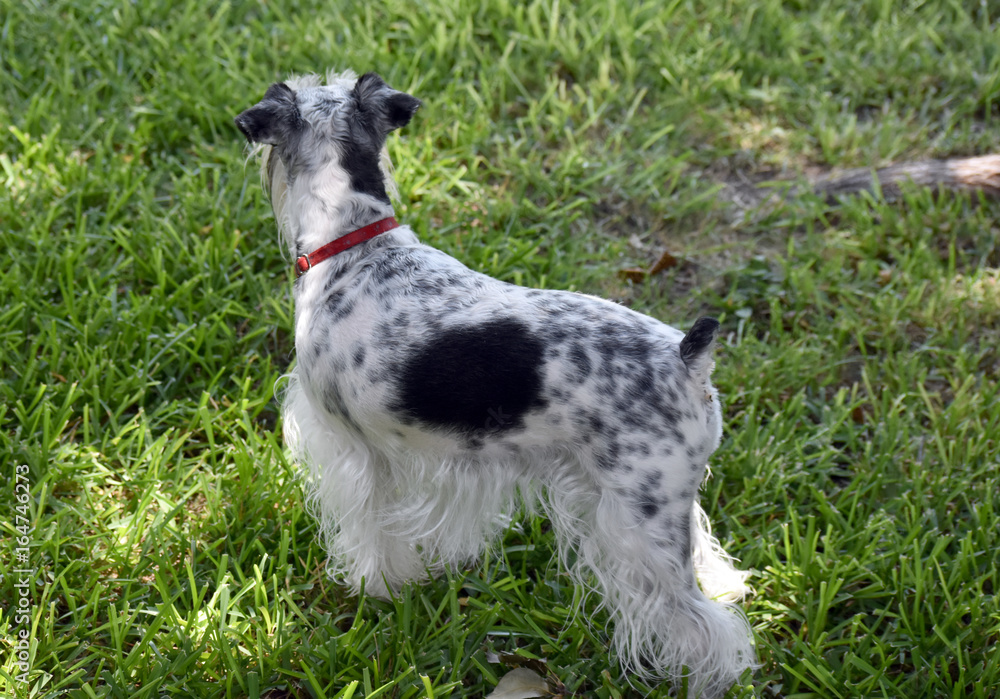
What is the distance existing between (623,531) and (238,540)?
5.55 feet

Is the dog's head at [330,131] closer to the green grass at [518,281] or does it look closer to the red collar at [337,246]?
the red collar at [337,246]

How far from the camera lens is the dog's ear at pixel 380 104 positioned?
3.25 meters

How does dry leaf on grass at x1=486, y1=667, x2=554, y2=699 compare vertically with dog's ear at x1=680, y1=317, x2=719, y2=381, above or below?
below

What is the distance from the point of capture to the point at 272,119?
3127mm

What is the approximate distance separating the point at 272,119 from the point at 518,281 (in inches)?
69.9

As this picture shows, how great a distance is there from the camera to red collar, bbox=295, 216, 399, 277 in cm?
313

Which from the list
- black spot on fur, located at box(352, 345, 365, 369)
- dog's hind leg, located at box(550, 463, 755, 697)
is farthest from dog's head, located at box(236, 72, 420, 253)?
dog's hind leg, located at box(550, 463, 755, 697)

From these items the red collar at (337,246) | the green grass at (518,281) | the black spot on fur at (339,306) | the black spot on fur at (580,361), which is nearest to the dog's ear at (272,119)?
the red collar at (337,246)

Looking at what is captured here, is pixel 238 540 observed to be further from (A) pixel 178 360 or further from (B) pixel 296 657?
(A) pixel 178 360

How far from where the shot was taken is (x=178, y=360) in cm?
429

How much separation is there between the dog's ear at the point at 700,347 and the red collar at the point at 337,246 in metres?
1.22

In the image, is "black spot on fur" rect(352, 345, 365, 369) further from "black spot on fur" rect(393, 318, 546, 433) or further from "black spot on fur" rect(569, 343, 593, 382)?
"black spot on fur" rect(569, 343, 593, 382)

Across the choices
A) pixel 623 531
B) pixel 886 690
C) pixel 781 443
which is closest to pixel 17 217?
pixel 623 531

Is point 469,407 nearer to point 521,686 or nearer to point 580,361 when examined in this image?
point 580,361
